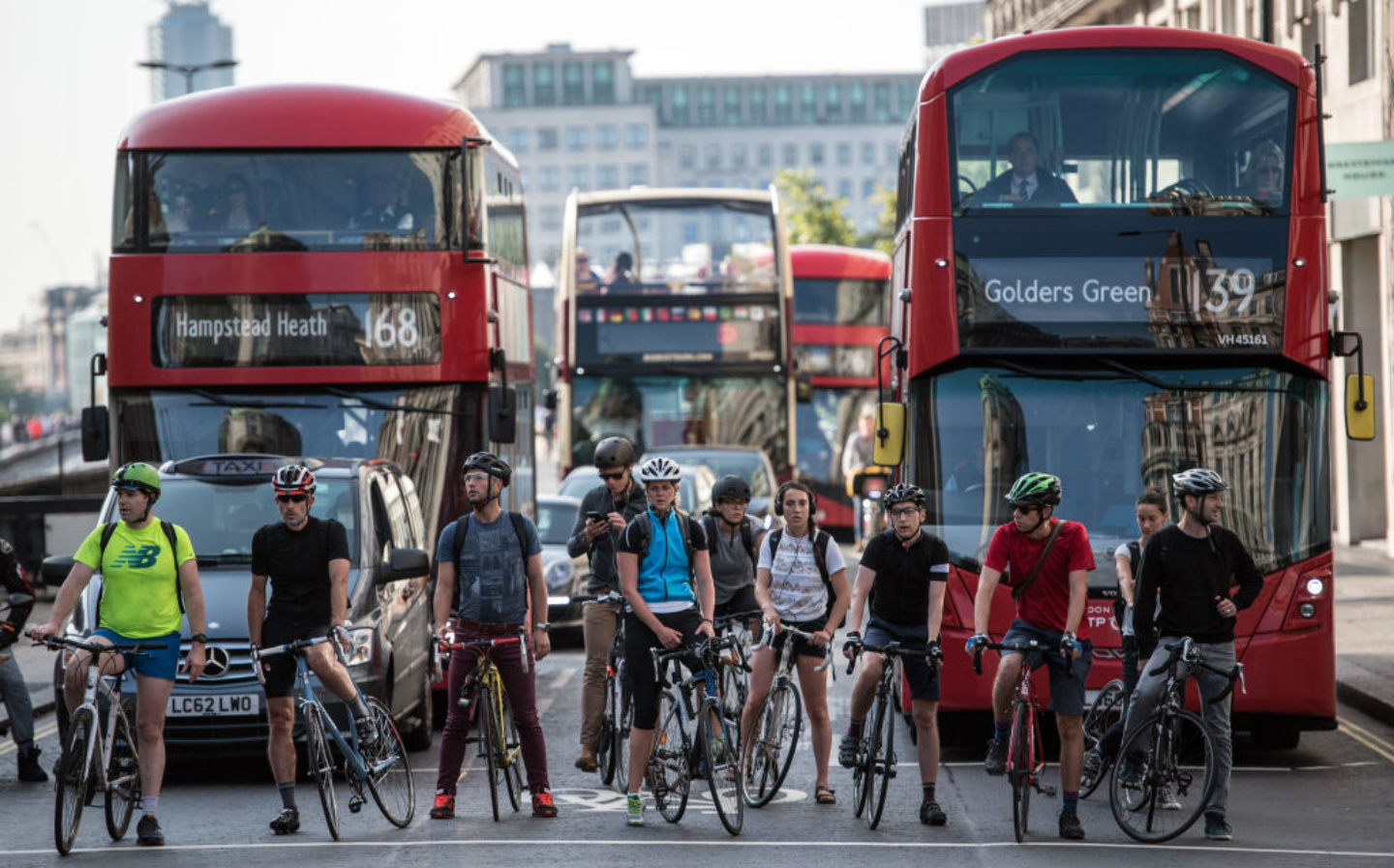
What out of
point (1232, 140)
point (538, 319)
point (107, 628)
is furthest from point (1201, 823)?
point (538, 319)

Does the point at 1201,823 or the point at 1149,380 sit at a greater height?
the point at 1149,380

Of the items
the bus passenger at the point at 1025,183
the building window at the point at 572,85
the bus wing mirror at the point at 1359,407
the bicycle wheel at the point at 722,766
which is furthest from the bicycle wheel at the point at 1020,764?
the building window at the point at 572,85

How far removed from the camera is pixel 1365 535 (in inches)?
1211

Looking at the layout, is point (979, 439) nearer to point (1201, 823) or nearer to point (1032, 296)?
point (1032, 296)

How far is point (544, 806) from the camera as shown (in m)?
10.5

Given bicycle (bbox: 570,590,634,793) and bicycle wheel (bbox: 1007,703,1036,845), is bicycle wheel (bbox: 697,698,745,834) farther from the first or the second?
bicycle wheel (bbox: 1007,703,1036,845)

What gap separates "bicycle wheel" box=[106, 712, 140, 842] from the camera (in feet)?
32.7

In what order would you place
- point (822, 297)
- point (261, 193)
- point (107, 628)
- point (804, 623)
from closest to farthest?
point (107, 628) < point (804, 623) < point (261, 193) < point (822, 297)

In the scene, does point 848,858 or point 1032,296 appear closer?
point 848,858

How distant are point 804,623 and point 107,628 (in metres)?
3.29

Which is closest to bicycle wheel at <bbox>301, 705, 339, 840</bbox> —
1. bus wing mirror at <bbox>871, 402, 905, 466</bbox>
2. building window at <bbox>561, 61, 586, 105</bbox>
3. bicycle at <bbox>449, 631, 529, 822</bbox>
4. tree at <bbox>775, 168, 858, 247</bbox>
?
bicycle at <bbox>449, 631, 529, 822</bbox>

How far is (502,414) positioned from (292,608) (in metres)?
4.86

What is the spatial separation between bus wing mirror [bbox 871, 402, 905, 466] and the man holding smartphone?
1689 mm

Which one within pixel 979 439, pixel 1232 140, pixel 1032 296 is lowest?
pixel 979 439
